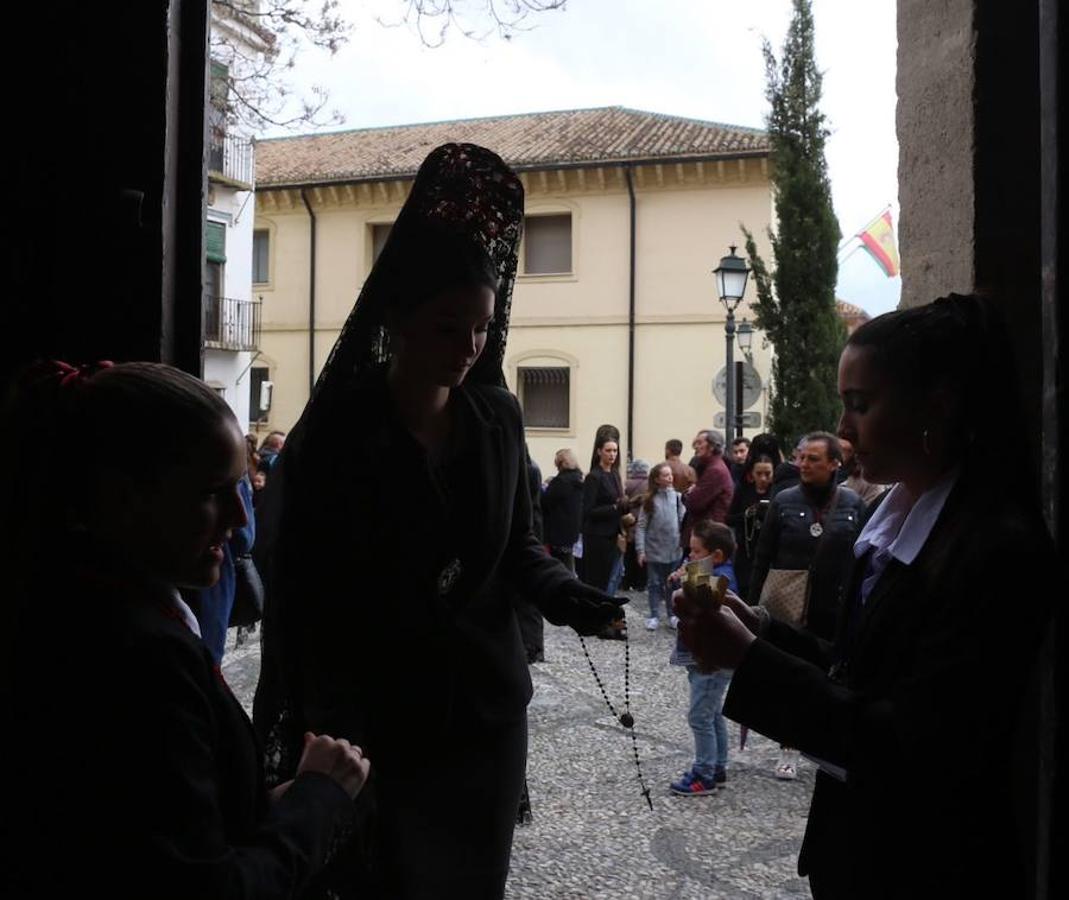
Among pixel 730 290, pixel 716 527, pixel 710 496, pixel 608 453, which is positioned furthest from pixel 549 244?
pixel 716 527

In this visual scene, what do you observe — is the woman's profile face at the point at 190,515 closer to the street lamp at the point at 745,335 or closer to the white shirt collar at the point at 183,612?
the white shirt collar at the point at 183,612

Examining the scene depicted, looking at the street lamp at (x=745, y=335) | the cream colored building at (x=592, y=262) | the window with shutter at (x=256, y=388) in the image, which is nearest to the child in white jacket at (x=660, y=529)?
the street lamp at (x=745, y=335)

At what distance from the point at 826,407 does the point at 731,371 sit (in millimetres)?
7251

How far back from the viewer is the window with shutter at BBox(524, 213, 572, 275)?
939 inches

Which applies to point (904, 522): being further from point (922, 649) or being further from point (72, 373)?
point (72, 373)

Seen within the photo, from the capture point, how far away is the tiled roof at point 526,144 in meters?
23.0

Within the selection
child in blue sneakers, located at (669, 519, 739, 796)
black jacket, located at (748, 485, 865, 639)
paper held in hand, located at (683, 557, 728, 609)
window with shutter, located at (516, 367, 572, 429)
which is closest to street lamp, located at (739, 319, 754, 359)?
window with shutter, located at (516, 367, 572, 429)

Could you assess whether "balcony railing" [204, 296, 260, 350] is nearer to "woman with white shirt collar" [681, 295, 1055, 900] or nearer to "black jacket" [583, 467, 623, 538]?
"black jacket" [583, 467, 623, 538]

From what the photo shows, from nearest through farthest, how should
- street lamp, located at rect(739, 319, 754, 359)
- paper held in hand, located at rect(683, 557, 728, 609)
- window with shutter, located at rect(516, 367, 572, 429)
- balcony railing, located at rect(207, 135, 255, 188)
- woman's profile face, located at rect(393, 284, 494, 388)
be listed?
paper held in hand, located at rect(683, 557, 728, 609) < woman's profile face, located at rect(393, 284, 494, 388) < street lamp, located at rect(739, 319, 754, 359) < balcony railing, located at rect(207, 135, 255, 188) < window with shutter, located at rect(516, 367, 572, 429)

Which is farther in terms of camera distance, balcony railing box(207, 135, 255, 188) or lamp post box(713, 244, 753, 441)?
balcony railing box(207, 135, 255, 188)

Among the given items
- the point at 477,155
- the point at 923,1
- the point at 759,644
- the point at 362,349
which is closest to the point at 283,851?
the point at 759,644

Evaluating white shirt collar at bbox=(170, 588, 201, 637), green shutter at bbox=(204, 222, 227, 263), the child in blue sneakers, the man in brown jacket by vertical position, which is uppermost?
green shutter at bbox=(204, 222, 227, 263)

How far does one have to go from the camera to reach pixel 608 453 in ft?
33.5

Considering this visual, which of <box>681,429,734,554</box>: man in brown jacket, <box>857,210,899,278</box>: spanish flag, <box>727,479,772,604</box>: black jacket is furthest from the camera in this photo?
<box>857,210,899,278</box>: spanish flag
